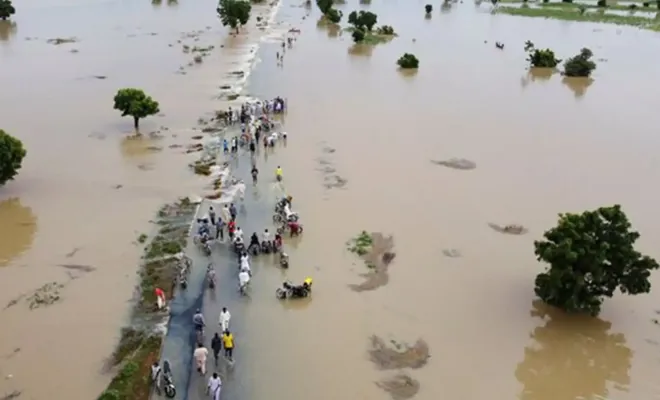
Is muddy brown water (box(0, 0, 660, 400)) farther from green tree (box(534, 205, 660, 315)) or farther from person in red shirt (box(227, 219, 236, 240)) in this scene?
person in red shirt (box(227, 219, 236, 240))

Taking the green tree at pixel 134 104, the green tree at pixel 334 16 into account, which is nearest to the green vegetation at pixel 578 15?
the green tree at pixel 334 16

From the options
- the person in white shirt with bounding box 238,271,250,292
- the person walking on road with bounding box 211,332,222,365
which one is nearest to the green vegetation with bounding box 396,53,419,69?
the person in white shirt with bounding box 238,271,250,292

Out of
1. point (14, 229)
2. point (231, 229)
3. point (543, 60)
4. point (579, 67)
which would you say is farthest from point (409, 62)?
point (14, 229)

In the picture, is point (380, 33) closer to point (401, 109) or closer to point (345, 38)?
point (345, 38)

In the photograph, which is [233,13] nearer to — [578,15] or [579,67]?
[579,67]

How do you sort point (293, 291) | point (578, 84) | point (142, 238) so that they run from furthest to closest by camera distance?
point (578, 84), point (142, 238), point (293, 291)
